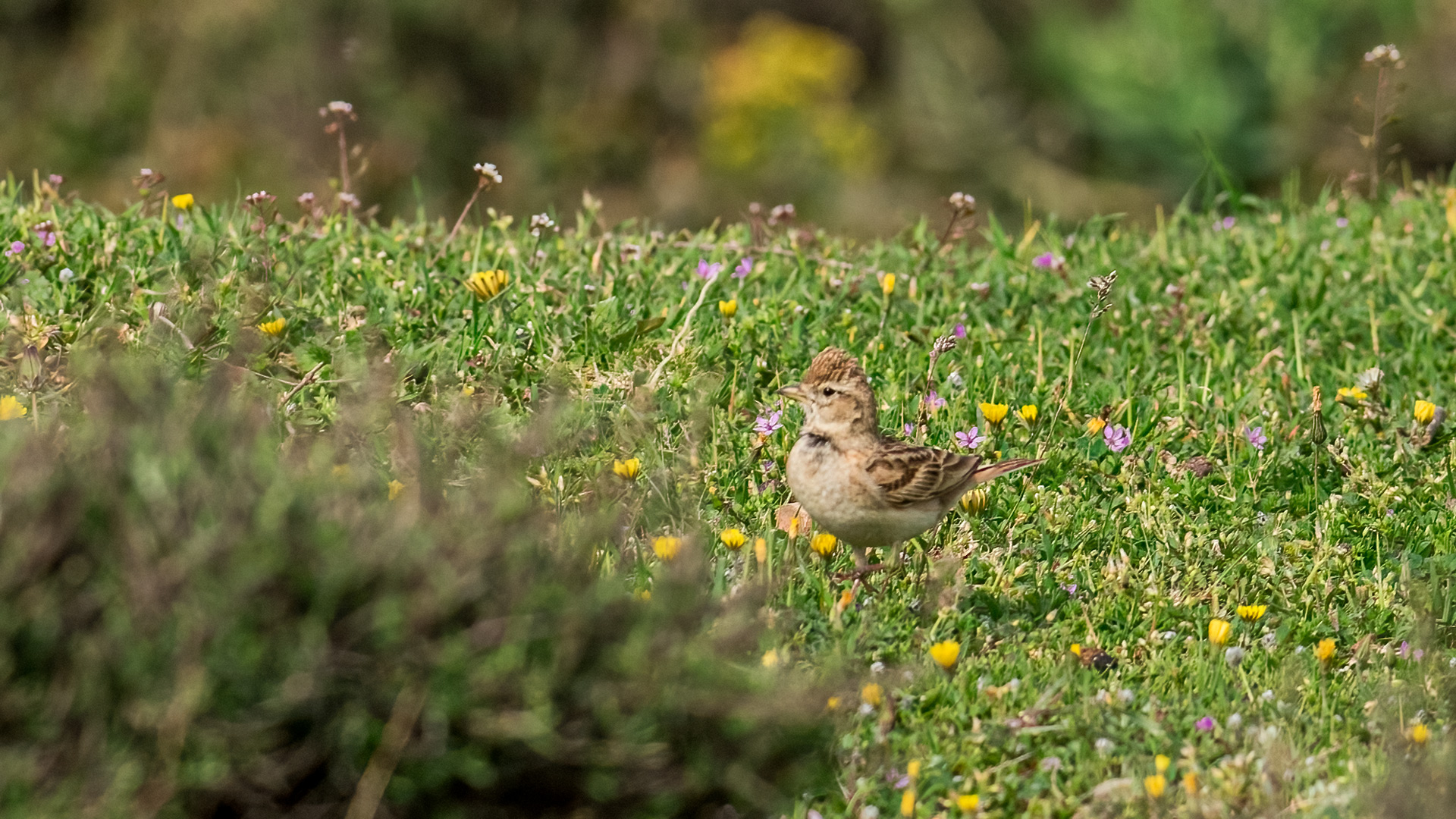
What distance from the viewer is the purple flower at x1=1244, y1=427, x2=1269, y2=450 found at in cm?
578

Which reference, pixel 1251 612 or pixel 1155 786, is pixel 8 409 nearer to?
pixel 1155 786

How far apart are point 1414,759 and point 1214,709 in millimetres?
520

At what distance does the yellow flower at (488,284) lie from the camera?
604 cm

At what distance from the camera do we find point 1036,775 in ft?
12.9

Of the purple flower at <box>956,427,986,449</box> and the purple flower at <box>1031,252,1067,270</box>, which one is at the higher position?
the purple flower at <box>1031,252,1067,270</box>

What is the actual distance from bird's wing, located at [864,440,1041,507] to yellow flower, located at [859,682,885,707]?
26.0 inches

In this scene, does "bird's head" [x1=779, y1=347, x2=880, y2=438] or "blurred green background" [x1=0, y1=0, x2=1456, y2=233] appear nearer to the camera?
"bird's head" [x1=779, y1=347, x2=880, y2=438]

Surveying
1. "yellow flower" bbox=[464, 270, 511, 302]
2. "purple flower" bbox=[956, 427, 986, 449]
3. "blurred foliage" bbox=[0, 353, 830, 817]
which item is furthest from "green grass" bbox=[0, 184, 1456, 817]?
"blurred foliage" bbox=[0, 353, 830, 817]

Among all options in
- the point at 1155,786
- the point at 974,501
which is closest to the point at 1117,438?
the point at 974,501

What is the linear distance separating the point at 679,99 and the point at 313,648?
18562 mm

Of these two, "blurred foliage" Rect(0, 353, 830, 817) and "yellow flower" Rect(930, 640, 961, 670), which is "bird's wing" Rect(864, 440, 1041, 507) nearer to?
"yellow flower" Rect(930, 640, 961, 670)

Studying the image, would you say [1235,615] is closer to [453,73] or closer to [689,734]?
[689,734]

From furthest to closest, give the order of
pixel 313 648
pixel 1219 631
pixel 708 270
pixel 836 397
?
pixel 708 270 < pixel 836 397 < pixel 1219 631 < pixel 313 648

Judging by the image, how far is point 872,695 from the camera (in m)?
4.02
